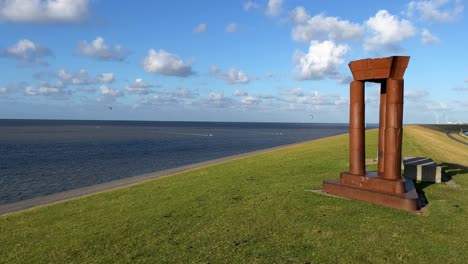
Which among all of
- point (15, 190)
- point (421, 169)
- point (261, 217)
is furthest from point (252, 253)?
point (15, 190)

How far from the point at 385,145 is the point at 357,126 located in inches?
45.6

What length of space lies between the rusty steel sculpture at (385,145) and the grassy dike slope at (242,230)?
0.56 metres

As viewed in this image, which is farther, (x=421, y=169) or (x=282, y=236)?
(x=421, y=169)

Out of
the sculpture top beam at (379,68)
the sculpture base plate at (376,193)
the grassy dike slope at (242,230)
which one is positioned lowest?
the grassy dike slope at (242,230)

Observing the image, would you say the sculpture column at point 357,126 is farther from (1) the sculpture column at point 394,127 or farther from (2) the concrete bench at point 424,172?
(2) the concrete bench at point 424,172

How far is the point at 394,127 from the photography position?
38.3 feet

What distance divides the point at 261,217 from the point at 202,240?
2210 millimetres

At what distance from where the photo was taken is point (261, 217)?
1025cm

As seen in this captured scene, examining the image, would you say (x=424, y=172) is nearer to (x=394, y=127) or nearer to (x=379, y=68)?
(x=394, y=127)

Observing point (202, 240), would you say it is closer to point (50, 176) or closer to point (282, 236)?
point (282, 236)

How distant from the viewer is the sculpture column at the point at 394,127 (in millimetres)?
11570

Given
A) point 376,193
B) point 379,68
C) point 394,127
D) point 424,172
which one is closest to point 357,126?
point 394,127

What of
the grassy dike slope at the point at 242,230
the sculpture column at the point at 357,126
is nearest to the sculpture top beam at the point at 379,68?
→ the sculpture column at the point at 357,126

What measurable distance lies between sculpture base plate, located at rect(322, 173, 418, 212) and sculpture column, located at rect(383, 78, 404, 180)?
15.6 inches
